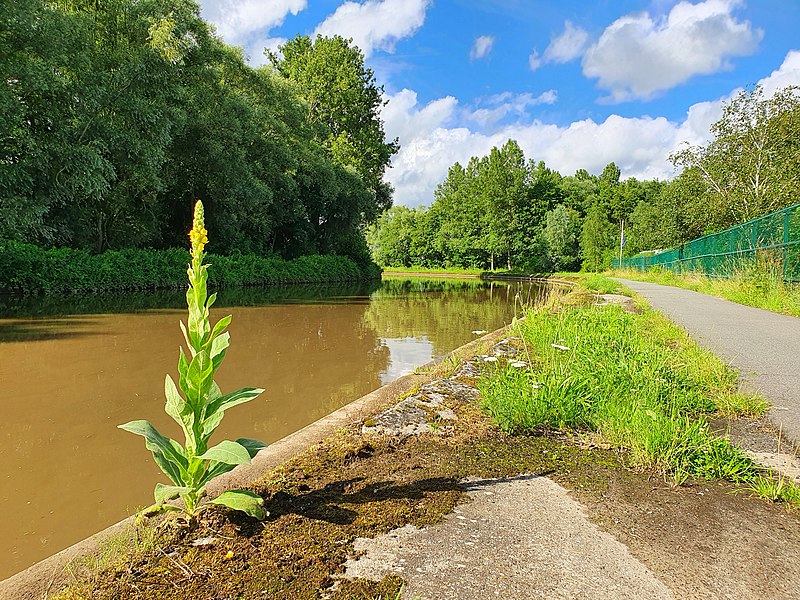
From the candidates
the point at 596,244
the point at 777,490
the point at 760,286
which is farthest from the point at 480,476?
the point at 596,244

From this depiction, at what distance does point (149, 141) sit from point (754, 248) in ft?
60.9

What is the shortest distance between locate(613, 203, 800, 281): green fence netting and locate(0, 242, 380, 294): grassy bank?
13.4m

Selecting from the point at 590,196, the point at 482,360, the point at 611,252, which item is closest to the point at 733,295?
Answer: the point at 482,360

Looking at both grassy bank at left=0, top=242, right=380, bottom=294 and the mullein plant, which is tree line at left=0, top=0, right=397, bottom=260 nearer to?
grassy bank at left=0, top=242, right=380, bottom=294

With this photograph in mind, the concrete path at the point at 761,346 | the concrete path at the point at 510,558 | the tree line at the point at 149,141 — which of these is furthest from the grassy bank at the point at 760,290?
the tree line at the point at 149,141

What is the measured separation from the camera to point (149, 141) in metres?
16.8

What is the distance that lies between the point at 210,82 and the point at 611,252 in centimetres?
4100

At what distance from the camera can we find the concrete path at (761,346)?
328 cm

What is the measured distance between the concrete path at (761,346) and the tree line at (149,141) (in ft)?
51.5

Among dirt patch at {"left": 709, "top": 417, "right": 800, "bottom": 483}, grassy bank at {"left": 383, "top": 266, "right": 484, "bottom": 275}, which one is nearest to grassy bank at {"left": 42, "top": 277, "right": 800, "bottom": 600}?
dirt patch at {"left": 709, "top": 417, "right": 800, "bottom": 483}

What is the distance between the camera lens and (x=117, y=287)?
18141 millimetres

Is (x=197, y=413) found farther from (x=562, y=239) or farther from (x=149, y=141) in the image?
(x=562, y=239)

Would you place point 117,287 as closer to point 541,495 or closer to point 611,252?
point 541,495

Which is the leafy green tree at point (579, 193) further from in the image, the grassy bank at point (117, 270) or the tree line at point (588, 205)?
the grassy bank at point (117, 270)
